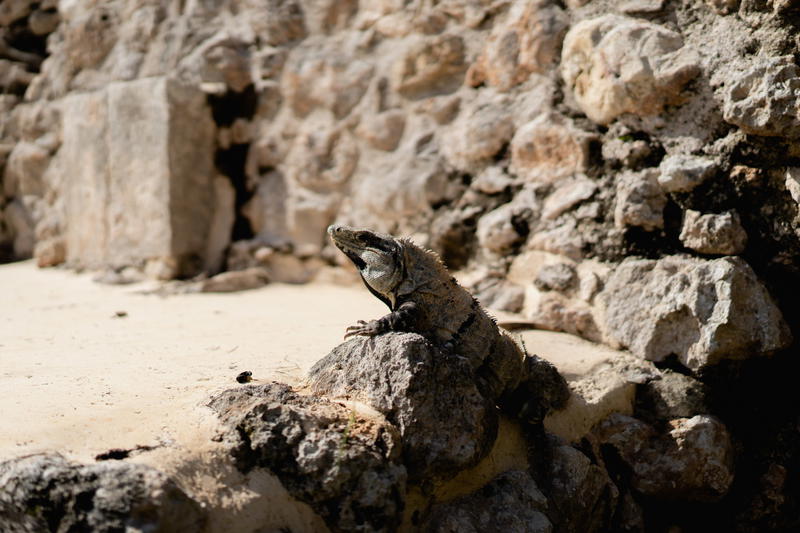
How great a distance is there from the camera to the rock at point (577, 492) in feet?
10.1

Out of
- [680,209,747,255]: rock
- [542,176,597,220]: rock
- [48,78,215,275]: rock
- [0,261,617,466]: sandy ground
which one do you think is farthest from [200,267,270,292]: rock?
[680,209,747,255]: rock

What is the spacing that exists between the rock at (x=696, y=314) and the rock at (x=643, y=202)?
0.22 metres

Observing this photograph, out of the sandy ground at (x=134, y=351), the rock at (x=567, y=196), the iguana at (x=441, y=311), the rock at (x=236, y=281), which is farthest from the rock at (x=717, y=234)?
the rock at (x=236, y=281)

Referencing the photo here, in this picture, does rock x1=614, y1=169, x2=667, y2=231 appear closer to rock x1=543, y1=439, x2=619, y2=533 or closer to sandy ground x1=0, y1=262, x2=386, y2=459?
rock x1=543, y1=439, x2=619, y2=533

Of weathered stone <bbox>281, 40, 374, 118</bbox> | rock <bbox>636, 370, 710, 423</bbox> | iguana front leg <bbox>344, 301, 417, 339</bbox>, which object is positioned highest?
weathered stone <bbox>281, 40, 374, 118</bbox>

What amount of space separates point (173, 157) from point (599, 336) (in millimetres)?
3484

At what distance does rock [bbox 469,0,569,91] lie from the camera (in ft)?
15.2

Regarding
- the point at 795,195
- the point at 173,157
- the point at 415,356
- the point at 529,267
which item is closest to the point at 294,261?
the point at 173,157

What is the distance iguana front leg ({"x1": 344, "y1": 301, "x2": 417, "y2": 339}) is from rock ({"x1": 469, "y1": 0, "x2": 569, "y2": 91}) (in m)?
2.38

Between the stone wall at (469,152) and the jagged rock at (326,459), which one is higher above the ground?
the stone wall at (469,152)

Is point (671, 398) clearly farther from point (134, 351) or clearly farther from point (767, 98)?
point (134, 351)

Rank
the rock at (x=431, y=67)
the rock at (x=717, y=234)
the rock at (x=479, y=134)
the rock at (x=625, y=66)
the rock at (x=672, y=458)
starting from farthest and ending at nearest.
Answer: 1. the rock at (x=431, y=67)
2. the rock at (x=479, y=134)
3. the rock at (x=625, y=66)
4. the rock at (x=717, y=234)
5. the rock at (x=672, y=458)

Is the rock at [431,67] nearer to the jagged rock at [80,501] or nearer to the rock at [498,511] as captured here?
the rock at [498,511]

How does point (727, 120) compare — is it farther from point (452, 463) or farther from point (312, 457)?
point (312, 457)
